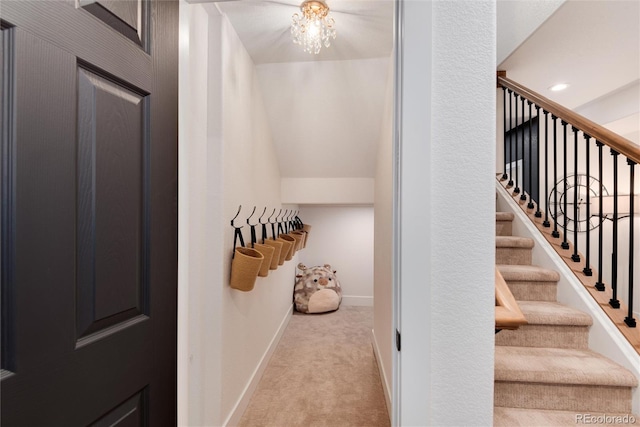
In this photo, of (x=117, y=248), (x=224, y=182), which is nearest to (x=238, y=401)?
(x=224, y=182)

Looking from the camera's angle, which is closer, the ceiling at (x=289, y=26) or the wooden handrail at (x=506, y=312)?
the wooden handrail at (x=506, y=312)

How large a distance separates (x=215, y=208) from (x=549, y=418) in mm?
1790

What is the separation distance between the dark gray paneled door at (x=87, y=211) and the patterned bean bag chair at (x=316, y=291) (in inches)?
124

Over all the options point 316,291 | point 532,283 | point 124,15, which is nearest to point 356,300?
point 316,291

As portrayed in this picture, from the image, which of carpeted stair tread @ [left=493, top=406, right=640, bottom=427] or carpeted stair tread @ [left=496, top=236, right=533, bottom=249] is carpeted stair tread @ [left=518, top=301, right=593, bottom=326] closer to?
carpeted stair tread @ [left=493, top=406, right=640, bottom=427]

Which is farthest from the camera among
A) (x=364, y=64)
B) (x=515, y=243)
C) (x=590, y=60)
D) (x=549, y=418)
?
(x=590, y=60)

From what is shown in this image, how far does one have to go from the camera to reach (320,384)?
237 cm

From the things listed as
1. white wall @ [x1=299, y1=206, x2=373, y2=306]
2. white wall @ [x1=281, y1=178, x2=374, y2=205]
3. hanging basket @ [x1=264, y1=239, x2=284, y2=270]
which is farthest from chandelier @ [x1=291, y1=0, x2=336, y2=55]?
white wall @ [x1=299, y1=206, x2=373, y2=306]

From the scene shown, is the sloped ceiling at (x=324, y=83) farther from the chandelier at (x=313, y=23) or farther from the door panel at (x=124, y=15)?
the door panel at (x=124, y=15)

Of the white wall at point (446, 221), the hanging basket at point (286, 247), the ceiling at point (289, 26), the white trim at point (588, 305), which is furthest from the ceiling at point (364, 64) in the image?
the white trim at point (588, 305)

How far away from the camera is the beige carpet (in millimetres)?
1986

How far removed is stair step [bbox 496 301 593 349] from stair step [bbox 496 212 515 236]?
88 centimetres

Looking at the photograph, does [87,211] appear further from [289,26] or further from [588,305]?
[588,305]

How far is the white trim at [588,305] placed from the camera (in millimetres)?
1430
